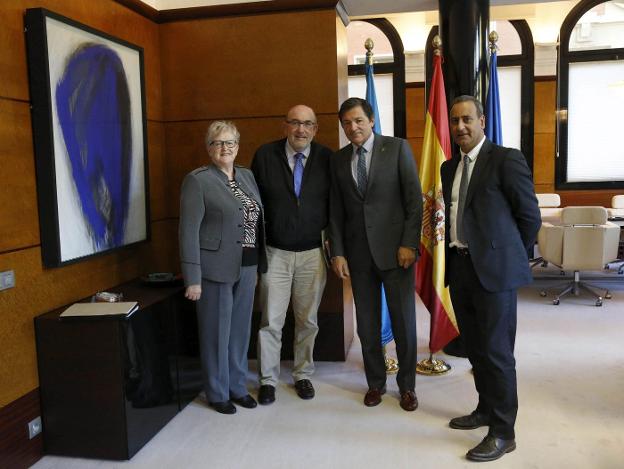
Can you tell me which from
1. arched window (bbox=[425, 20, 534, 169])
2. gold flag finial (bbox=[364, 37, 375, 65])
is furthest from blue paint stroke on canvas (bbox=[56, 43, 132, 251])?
arched window (bbox=[425, 20, 534, 169])

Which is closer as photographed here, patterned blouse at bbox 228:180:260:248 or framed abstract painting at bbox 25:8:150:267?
framed abstract painting at bbox 25:8:150:267

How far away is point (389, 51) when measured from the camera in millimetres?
8953

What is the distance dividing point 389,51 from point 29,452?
7717 millimetres

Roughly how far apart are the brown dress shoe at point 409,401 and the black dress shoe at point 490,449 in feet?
1.86

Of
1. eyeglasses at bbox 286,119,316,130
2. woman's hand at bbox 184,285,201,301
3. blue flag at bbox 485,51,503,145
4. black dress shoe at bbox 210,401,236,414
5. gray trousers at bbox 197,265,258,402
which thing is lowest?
black dress shoe at bbox 210,401,236,414

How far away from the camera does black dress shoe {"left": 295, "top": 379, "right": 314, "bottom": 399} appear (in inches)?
140

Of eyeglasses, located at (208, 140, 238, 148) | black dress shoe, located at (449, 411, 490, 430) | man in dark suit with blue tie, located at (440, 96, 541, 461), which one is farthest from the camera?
eyeglasses, located at (208, 140, 238, 148)

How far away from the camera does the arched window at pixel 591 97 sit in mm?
8570

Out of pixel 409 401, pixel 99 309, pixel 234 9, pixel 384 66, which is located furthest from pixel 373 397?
pixel 384 66

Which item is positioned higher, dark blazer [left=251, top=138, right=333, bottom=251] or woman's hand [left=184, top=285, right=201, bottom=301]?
dark blazer [left=251, top=138, right=333, bottom=251]

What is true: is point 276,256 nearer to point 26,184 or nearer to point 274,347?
point 274,347

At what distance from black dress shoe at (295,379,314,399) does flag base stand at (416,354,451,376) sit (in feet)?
2.65

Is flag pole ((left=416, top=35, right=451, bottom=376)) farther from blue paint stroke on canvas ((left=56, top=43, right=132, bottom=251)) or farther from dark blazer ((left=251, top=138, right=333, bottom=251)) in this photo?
blue paint stroke on canvas ((left=56, top=43, right=132, bottom=251))

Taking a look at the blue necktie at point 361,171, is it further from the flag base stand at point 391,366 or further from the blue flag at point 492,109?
the blue flag at point 492,109
